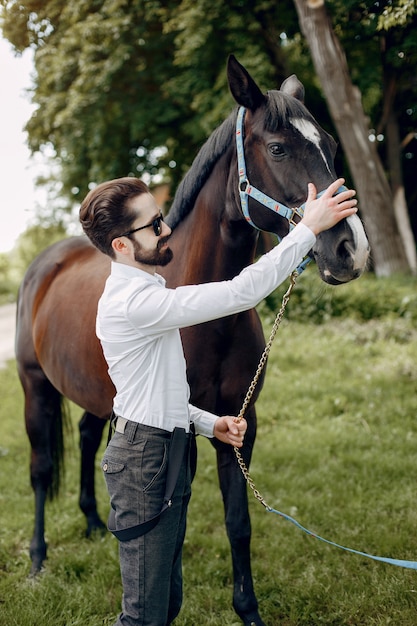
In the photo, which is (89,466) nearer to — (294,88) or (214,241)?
(214,241)

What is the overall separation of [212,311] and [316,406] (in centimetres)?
450

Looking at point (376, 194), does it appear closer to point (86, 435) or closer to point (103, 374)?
point (86, 435)

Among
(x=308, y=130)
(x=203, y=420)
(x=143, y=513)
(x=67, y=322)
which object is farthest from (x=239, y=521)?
(x=308, y=130)

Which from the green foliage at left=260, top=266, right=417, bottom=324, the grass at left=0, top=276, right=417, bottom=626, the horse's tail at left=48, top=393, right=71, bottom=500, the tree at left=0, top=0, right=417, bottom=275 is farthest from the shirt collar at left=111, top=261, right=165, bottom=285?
the tree at left=0, top=0, right=417, bottom=275

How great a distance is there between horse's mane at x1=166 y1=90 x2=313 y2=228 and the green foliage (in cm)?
644

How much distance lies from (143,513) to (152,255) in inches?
33.4

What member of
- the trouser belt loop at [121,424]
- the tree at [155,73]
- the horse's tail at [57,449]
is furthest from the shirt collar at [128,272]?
the tree at [155,73]

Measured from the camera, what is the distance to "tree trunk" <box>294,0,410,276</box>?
8844 mm

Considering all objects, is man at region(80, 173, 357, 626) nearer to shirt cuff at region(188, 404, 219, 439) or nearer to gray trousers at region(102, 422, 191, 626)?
gray trousers at region(102, 422, 191, 626)

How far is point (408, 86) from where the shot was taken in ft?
42.3

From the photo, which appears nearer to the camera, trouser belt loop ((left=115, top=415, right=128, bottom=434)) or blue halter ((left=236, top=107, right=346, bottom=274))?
trouser belt loop ((left=115, top=415, right=128, bottom=434))

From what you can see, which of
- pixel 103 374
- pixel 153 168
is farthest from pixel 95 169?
pixel 103 374

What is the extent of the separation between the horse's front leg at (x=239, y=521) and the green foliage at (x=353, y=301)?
248 inches

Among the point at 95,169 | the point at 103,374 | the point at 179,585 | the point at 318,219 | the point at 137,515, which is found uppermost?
the point at 95,169
